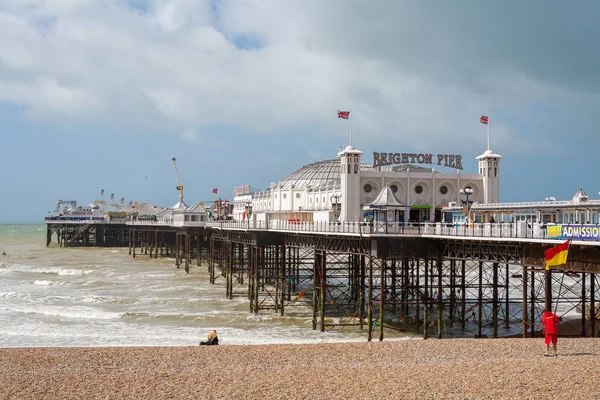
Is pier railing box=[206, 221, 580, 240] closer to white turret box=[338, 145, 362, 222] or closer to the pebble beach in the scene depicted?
the pebble beach

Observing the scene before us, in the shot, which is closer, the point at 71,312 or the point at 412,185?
the point at 71,312

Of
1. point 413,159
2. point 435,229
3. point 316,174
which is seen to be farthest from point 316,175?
point 435,229

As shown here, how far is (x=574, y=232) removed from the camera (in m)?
23.9

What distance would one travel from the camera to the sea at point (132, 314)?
3319 centimetres

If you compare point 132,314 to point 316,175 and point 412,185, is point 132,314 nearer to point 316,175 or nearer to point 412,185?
point 412,185

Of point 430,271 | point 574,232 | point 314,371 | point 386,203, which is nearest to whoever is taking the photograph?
point 314,371

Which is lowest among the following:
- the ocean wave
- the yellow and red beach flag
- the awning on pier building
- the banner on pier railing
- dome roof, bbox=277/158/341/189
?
the ocean wave

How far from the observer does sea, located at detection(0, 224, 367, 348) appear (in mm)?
33188

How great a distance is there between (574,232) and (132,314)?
2819 cm

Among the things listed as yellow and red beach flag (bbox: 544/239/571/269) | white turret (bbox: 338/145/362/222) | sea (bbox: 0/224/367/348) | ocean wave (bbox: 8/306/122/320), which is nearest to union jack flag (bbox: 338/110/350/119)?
white turret (bbox: 338/145/362/222)

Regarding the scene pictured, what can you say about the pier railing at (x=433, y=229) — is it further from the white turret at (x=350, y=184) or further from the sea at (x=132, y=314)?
the white turret at (x=350, y=184)

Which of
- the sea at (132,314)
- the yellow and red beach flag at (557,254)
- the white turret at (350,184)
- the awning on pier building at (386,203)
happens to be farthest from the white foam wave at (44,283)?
the yellow and red beach flag at (557,254)

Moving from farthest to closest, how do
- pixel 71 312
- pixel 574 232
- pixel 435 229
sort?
pixel 71 312
pixel 435 229
pixel 574 232

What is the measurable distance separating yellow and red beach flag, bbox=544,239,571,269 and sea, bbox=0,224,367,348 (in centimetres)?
1191
